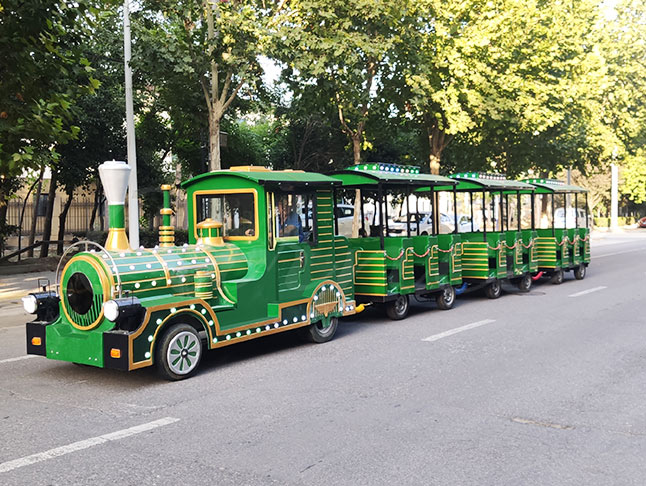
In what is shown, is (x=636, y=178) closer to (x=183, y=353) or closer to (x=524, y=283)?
(x=524, y=283)

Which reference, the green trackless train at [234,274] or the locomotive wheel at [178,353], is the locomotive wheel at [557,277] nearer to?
the green trackless train at [234,274]

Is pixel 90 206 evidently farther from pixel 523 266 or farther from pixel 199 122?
pixel 523 266

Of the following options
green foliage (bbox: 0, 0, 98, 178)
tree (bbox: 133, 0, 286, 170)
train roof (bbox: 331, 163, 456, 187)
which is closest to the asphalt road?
train roof (bbox: 331, 163, 456, 187)

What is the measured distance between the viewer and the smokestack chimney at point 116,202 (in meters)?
7.66

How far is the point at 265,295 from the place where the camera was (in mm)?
8609

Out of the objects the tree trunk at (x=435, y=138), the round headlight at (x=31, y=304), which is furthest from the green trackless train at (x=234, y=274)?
the tree trunk at (x=435, y=138)

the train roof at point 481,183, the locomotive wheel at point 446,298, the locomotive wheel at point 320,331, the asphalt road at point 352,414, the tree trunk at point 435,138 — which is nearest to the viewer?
the asphalt road at point 352,414

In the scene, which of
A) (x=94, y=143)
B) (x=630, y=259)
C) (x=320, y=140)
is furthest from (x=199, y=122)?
(x=630, y=259)

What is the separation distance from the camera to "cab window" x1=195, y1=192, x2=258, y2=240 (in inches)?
341

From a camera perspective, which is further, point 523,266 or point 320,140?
point 320,140

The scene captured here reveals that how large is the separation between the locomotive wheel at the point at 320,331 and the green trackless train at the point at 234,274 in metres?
0.02

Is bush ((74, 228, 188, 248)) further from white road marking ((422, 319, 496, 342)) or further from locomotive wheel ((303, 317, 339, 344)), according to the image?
locomotive wheel ((303, 317, 339, 344))

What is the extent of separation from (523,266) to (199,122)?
995cm

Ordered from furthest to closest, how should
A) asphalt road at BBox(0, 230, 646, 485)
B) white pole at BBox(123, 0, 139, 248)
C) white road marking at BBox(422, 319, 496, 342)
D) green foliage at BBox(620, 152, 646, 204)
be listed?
green foliage at BBox(620, 152, 646, 204)
white pole at BBox(123, 0, 139, 248)
white road marking at BBox(422, 319, 496, 342)
asphalt road at BBox(0, 230, 646, 485)
